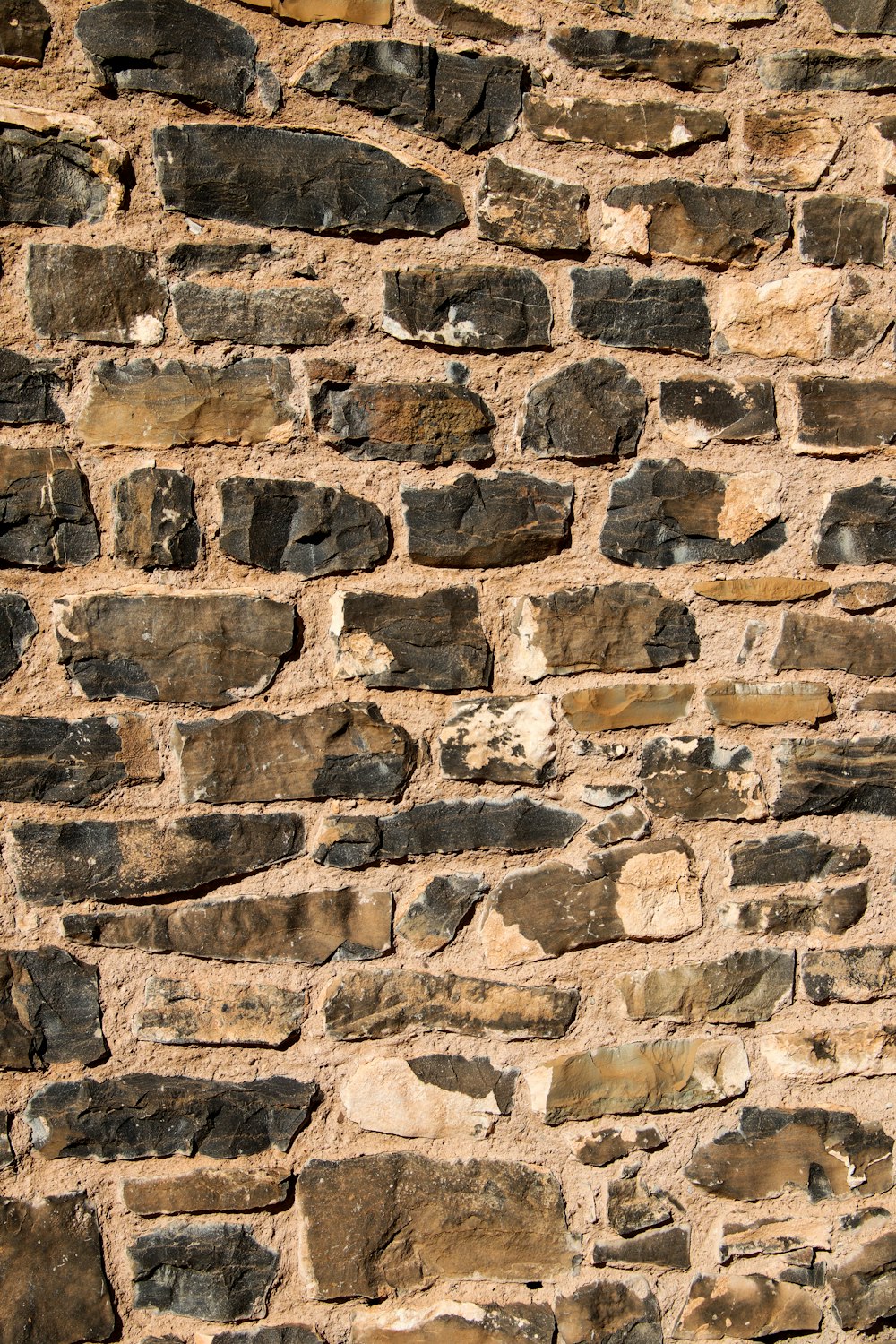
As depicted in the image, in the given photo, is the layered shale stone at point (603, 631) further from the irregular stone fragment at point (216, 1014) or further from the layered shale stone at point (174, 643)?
the irregular stone fragment at point (216, 1014)

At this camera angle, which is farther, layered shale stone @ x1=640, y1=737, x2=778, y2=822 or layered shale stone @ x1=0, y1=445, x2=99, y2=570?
layered shale stone @ x1=640, y1=737, x2=778, y2=822

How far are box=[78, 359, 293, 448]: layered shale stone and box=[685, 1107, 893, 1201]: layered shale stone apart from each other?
1.06 meters

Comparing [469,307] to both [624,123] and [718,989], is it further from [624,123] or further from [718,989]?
[718,989]

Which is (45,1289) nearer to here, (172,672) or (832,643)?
(172,672)

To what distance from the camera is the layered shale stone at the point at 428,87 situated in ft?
3.77

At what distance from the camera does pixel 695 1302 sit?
1.26 m

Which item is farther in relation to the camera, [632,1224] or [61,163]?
[632,1224]

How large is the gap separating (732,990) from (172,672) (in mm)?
811

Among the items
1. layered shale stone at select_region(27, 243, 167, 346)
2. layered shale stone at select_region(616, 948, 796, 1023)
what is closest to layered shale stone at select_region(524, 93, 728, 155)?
layered shale stone at select_region(27, 243, 167, 346)

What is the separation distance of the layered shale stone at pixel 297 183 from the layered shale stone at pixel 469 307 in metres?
0.06

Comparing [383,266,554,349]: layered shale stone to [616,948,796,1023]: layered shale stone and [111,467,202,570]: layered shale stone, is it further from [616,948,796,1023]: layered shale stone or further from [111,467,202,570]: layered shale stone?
[616,948,796,1023]: layered shale stone

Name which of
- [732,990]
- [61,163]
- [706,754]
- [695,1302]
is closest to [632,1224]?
[695,1302]

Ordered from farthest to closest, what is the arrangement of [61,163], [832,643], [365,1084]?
[832,643] → [365,1084] → [61,163]

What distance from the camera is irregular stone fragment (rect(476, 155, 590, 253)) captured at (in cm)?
120
